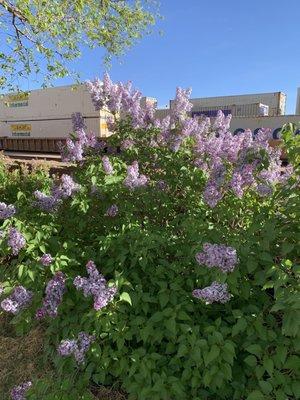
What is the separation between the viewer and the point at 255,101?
34219mm

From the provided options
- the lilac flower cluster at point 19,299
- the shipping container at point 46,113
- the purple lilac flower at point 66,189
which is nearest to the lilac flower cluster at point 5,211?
the purple lilac flower at point 66,189

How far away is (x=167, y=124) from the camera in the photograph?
16.3ft

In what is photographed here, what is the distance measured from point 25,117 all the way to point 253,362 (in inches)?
1682

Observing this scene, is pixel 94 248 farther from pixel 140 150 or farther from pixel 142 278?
pixel 140 150

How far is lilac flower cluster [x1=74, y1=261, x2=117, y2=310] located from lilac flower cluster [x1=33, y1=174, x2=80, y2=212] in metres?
1.18

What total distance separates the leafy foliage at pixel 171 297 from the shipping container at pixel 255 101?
108ft

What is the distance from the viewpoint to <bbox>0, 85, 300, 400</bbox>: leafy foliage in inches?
102

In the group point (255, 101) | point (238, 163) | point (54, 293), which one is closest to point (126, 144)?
point (238, 163)

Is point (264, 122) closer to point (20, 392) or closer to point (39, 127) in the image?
point (39, 127)

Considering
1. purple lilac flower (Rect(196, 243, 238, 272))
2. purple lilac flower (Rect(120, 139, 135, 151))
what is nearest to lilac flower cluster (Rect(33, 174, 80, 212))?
purple lilac flower (Rect(120, 139, 135, 151))

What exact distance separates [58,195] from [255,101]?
33.2m

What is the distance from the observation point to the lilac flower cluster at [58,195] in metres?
3.73

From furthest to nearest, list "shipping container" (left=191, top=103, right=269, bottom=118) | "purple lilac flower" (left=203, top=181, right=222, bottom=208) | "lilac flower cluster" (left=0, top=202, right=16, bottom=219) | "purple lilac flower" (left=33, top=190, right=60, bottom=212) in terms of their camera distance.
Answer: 1. "shipping container" (left=191, top=103, right=269, bottom=118)
2. "purple lilac flower" (left=33, top=190, right=60, bottom=212)
3. "lilac flower cluster" (left=0, top=202, right=16, bottom=219)
4. "purple lilac flower" (left=203, top=181, right=222, bottom=208)

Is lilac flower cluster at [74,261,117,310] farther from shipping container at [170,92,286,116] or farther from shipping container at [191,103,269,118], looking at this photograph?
shipping container at [170,92,286,116]
